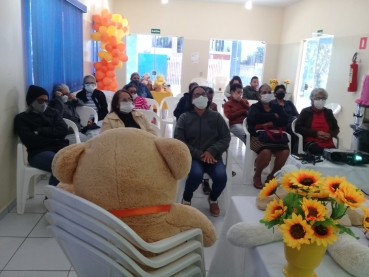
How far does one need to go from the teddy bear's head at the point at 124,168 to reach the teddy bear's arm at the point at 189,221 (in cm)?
6

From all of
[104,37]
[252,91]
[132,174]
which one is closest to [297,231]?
[132,174]

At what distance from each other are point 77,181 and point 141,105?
345 cm

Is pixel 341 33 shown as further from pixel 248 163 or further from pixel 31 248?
pixel 31 248

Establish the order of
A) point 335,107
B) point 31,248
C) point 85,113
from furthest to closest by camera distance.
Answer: point 335,107
point 85,113
point 31,248

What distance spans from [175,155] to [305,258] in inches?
21.4

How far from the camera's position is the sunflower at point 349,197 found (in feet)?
3.01

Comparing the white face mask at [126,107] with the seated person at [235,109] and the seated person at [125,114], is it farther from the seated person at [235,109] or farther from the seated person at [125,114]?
the seated person at [235,109]

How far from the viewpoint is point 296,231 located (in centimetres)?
88

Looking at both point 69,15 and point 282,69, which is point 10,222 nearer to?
point 69,15

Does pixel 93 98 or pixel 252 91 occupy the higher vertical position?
pixel 252 91

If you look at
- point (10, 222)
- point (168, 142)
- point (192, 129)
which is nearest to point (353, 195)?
point (168, 142)

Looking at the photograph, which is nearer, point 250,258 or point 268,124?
point 250,258

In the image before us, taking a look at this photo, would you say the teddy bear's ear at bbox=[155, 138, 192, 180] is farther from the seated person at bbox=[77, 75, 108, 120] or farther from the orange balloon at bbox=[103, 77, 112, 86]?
the orange balloon at bbox=[103, 77, 112, 86]

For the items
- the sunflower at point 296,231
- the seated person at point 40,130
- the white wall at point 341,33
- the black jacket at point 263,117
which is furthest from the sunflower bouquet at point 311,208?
the white wall at point 341,33
